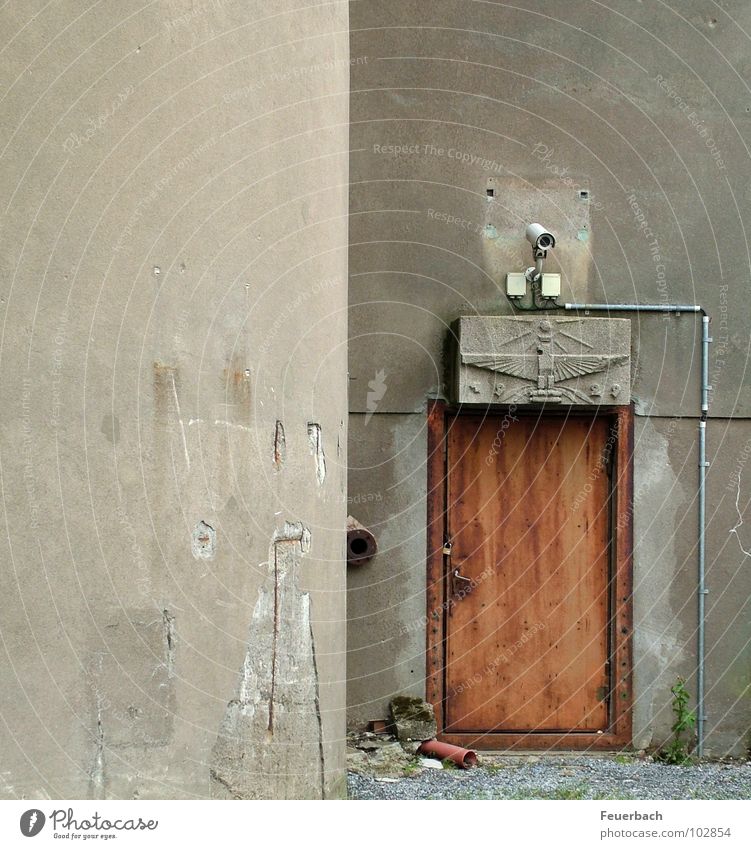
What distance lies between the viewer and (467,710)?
715 centimetres

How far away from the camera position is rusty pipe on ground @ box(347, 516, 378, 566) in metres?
6.91

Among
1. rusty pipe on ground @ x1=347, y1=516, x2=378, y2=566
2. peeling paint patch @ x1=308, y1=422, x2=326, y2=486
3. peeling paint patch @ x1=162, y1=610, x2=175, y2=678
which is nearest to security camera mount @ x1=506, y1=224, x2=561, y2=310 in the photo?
rusty pipe on ground @ x1=347, y1=516, x2=378, y2=566

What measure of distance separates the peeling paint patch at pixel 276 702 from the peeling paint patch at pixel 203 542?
316mm

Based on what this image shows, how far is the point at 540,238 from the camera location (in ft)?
21.9

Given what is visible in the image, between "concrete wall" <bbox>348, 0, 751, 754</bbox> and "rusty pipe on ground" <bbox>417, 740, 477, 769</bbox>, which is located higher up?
"concrete wall" <bbox>348, 0, 751, 754</bbox>

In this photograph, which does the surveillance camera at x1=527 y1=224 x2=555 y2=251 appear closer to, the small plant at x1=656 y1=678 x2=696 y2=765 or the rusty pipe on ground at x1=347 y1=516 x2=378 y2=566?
the rusty pipe on ground at x1=347 y1=516 x2=378 y2=566

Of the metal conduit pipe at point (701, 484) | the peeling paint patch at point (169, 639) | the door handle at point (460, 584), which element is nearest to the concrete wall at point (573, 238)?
the metal conduit pipe at point (701, 484)

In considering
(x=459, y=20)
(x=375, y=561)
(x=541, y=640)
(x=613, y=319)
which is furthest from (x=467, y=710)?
(x=459, y=20)

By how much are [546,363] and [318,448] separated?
2.42 meters

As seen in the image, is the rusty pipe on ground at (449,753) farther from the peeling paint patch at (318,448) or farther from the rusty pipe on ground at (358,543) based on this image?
the peeling paint patch at (318,448)

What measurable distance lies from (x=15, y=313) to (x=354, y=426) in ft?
11.2

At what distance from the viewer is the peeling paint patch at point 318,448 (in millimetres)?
4758

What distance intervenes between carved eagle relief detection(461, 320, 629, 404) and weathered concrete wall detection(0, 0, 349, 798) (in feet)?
7.30

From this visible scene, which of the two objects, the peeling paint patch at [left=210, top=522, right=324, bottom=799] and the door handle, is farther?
the door handle
